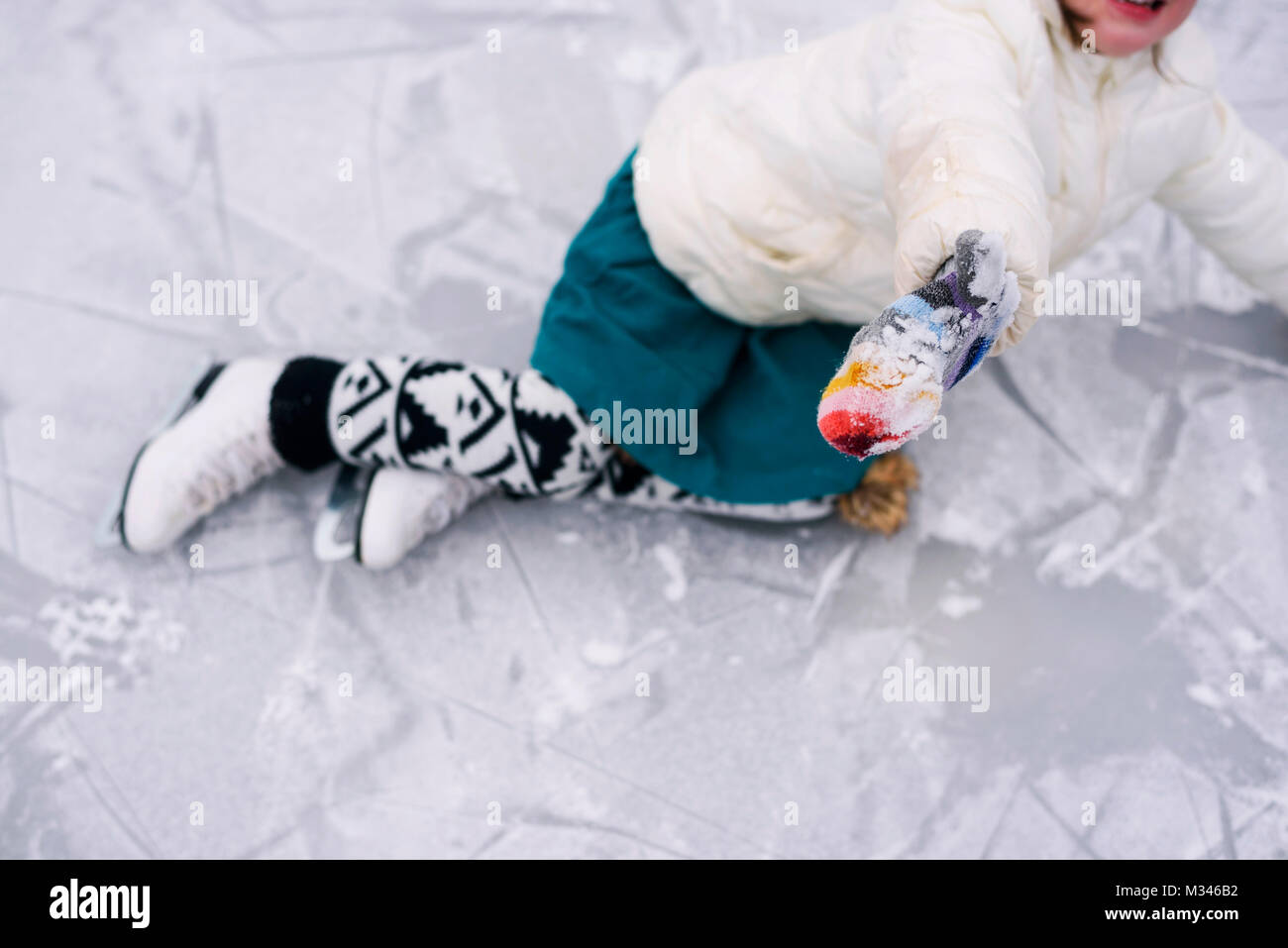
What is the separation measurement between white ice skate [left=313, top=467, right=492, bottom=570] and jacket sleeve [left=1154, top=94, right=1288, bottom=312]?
23.0 inches

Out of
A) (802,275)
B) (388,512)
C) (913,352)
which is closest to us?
(913,352)

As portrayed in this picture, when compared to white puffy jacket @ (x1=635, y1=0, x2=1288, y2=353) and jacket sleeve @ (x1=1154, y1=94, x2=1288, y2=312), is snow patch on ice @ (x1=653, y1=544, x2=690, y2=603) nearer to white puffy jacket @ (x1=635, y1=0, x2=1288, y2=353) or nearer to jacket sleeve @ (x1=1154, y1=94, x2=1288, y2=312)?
white puffy jacket @ (x1=635, y1=0, x2=1288, y2=353)

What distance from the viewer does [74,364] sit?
87cm

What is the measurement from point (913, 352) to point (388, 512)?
486mm

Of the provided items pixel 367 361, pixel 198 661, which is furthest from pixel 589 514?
pixel 198 661

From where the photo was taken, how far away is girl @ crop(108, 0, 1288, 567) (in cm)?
44

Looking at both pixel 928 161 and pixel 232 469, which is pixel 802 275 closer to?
pixel 928 161

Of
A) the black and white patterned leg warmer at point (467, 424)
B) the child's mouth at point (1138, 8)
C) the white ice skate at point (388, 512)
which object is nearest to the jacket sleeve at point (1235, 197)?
the child's mouth at point (1138, 8)

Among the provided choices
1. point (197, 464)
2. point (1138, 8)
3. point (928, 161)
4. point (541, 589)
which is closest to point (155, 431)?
point (197, 464)

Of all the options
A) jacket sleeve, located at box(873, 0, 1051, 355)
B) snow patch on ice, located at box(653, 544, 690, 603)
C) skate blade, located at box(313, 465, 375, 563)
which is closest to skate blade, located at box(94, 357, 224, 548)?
skate blade, located at box(313, 465, 375, 563)

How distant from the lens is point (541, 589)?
80cm

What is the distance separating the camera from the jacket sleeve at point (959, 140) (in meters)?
0.44

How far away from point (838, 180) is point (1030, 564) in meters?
0.41

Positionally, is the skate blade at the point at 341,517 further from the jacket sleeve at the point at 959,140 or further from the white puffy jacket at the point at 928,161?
the jacket sleeve at the point at 959,140
